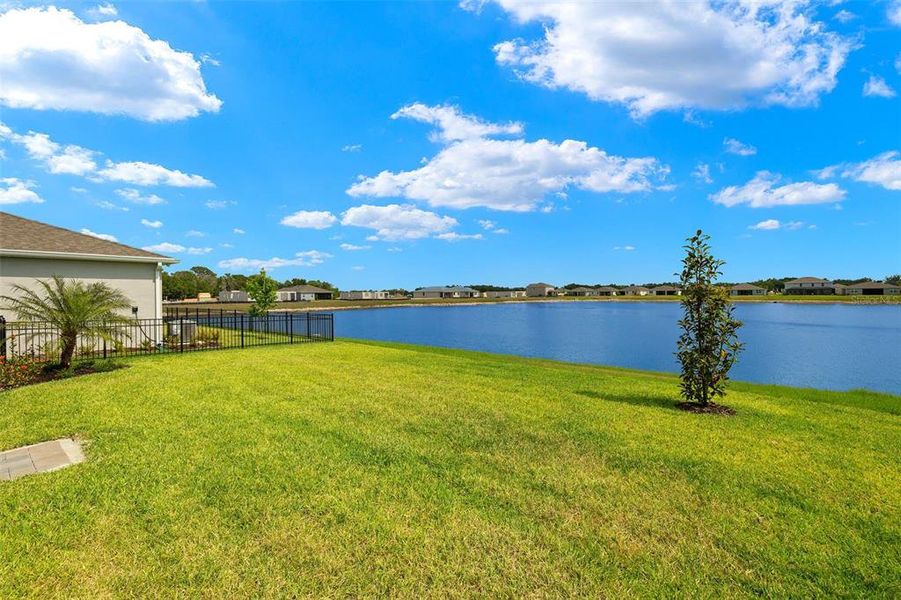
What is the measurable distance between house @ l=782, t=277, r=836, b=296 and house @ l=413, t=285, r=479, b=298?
4061 inches

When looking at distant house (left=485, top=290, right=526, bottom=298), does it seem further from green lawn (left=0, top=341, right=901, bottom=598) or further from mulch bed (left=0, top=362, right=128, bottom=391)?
green lawn (left=0, top=341, right=901, bottom=598)

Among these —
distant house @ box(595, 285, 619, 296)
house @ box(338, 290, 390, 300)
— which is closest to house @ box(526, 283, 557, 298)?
distant house @ box(595, 285, 619, 296)

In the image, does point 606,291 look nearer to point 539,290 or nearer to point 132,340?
point 539,290

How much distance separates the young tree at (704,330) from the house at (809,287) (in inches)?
6053

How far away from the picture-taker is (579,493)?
4.48m

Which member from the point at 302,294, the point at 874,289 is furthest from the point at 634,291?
the point at 302,294

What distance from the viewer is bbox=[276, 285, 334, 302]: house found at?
392ft

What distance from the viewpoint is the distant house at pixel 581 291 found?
594 feet

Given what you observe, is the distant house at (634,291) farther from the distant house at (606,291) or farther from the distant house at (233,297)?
the distant house at (233,297)

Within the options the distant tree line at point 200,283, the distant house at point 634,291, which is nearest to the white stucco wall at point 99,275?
the distant tree line at point 200,283

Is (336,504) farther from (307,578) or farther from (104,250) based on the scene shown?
(104,250)

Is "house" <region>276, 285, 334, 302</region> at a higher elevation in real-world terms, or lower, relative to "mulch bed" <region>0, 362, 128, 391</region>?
higher

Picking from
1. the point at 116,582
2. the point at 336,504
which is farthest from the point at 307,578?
the point at 116,582

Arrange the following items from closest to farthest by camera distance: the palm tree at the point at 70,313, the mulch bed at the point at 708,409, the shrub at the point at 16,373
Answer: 1. the mulch bed at the point at 708,409
2. the shrub at the point at 16,373
3. the palm tree at the point at 70,313
